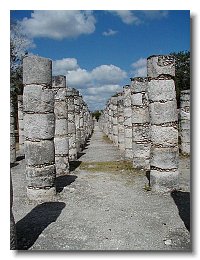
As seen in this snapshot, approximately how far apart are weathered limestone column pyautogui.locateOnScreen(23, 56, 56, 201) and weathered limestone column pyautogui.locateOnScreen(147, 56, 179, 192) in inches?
110

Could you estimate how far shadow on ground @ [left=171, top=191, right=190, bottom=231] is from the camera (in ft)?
21.8

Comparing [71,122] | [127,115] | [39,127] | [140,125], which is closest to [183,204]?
[39,127]

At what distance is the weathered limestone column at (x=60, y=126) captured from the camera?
1164 cm

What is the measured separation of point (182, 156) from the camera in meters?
15.1

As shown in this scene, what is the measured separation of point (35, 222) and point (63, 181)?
4022mm

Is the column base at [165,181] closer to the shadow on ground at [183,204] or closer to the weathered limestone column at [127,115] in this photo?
the shadow on ground at [183,204]

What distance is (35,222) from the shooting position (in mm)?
6594

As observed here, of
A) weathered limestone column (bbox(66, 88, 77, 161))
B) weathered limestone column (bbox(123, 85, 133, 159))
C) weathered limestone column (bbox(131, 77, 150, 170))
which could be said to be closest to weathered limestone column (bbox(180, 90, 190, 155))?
weathered limestone column (bbox(123, 85, 133, 159))

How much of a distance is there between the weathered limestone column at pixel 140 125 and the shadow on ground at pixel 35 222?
4.96 metres

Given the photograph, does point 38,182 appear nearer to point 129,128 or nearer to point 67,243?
point 67,243

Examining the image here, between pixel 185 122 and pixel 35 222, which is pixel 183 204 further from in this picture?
pixel 185 122

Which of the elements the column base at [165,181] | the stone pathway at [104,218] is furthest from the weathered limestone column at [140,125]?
the column base at [165,181]

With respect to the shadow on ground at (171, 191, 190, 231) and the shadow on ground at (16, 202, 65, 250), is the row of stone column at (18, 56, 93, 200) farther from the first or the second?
the shadow on ground at (171, 191, 190, 231)

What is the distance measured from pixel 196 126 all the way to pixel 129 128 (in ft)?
35.1
